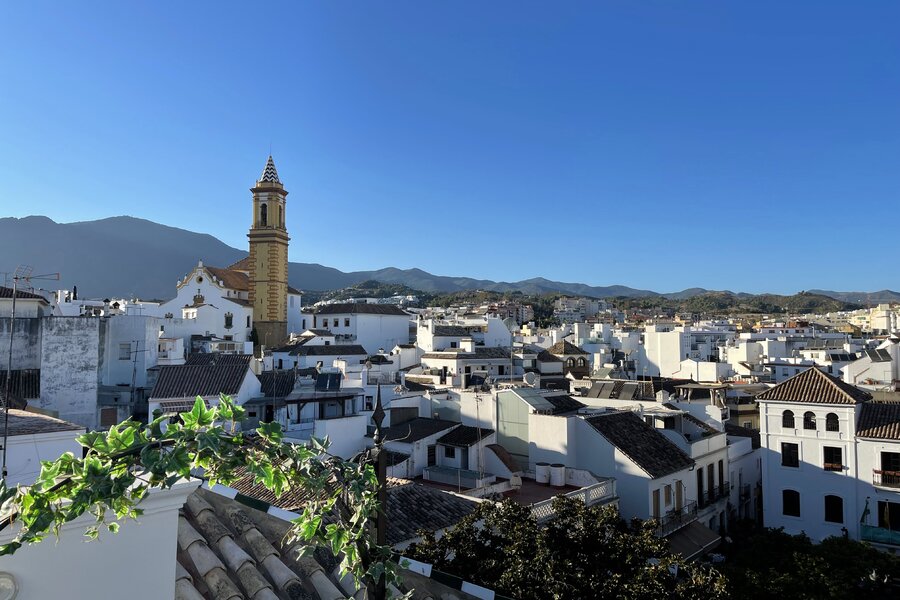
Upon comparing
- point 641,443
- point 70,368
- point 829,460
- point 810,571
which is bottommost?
point 810,571

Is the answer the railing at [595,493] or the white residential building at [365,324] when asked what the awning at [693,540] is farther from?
the white residential building at [365,324]

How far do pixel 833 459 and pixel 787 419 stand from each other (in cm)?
196

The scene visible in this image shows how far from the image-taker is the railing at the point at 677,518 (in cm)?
1794

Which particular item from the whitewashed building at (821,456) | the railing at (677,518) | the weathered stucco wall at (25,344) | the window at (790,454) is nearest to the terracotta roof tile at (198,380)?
the weathered stucco wall at (25,344)

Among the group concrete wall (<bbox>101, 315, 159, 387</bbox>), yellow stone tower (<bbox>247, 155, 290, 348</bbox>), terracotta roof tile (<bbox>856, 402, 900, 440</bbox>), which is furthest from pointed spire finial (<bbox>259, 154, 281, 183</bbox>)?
terracotta roof tile (<bbox>856, 402, 900, 440</bbox>)

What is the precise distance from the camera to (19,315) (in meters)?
22.7

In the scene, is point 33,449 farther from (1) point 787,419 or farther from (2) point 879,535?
(2) point 879,535

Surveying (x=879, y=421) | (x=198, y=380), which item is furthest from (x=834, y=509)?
(x=198, y=380)

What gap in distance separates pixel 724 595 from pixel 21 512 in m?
7.85

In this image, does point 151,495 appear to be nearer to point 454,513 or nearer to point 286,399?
point 454,513

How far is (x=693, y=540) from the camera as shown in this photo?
1836 cm

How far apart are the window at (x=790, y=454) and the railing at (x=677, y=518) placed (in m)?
5.08

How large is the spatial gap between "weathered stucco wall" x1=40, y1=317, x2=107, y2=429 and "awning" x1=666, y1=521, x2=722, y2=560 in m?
20.4

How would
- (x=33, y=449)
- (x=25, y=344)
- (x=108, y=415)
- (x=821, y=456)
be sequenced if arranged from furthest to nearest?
(x=108, y=415) → (x=821, y=456) → (x=25, y=344) → (x=33, y=449)
